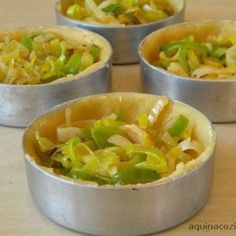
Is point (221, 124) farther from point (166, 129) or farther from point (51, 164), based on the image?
point (51, 164)

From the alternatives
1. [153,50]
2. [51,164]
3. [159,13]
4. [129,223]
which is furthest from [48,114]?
[159,13]

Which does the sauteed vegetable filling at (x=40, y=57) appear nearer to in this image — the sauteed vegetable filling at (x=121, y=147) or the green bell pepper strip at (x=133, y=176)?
the sauteed vegetable filling at (x=121, y=147)

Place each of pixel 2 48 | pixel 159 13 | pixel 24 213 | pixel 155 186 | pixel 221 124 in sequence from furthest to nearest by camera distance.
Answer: pixel 159 13 < pixel 2 48 < pixel 221 124 < pixel 24 213 < pixel 155 186

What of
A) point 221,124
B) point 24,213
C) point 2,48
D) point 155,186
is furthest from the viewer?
point 2,48

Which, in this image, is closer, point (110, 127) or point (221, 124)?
point (110, 127)


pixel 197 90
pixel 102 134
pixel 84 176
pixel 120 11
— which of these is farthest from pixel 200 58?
pixel 84 176

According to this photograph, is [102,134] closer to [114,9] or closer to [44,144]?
[44,144]
